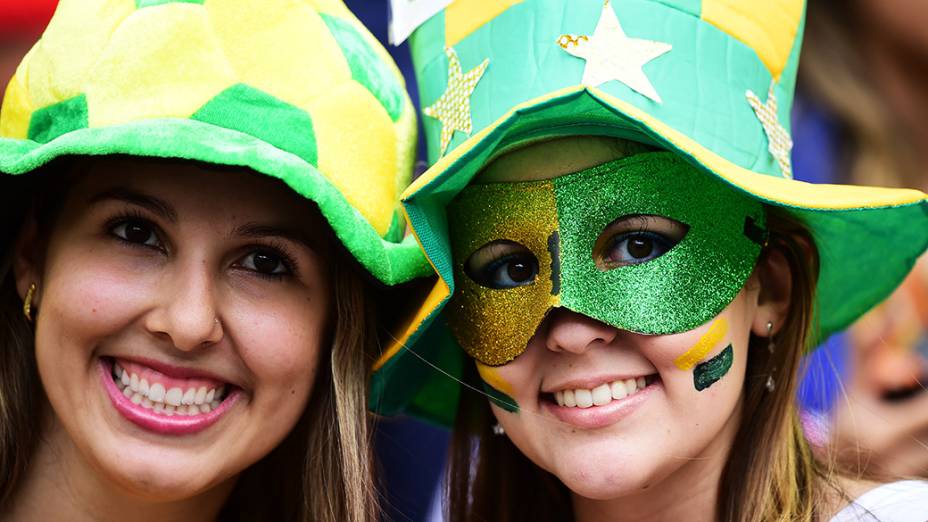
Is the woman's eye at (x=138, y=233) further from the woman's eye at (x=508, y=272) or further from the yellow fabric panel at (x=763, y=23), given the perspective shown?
the yellow fabric panel at (x=763, y=23)

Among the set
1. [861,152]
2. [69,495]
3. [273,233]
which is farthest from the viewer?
[861,152]

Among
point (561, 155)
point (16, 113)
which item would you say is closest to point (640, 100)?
Answer: point (561, 155)

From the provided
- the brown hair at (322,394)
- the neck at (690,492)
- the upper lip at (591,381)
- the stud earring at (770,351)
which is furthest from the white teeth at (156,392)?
the stud earring at (770,351)

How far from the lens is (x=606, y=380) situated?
2346 mm

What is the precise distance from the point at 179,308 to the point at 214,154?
320 millimetres

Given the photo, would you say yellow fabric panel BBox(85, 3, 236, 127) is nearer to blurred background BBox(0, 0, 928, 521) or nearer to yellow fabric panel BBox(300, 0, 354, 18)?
yellow fabric panel BBox(300, 0, 354, 18)

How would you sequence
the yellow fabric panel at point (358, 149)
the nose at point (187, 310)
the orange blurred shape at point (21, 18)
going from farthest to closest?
the orange blurred shape at point (21, 18) → the yellow fabric panel at point (358, 149) → the nose at point (187, 310)

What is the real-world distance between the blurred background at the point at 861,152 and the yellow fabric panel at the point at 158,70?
1.25 m

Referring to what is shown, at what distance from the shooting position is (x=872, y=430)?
12.0ft

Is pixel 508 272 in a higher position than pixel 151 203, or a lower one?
Result: lower

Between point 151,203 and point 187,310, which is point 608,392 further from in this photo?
point 151,203

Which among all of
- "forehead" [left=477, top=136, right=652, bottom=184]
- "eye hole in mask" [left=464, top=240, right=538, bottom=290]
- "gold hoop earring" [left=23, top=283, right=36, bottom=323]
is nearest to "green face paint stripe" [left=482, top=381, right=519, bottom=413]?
"eye hole in mask" [left=464, top=240, right=538, bottom=290]

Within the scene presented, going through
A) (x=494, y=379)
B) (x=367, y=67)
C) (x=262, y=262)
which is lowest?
(x=494, y=379)

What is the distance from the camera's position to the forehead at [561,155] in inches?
91.7
